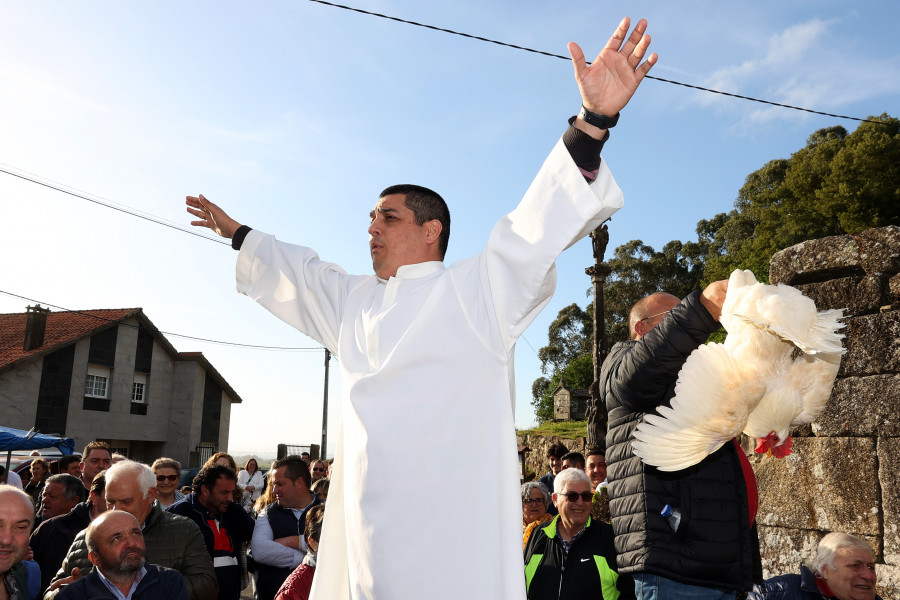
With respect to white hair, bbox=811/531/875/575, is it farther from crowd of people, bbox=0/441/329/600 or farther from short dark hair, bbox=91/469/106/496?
short dark hair, bbox=91/469/106/496

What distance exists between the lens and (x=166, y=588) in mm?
3875

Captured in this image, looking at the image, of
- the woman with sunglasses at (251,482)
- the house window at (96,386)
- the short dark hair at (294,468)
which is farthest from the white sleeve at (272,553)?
the house window at (96,386)

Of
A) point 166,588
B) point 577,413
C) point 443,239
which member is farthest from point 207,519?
point 577,413

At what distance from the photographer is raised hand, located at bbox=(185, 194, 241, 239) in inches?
120

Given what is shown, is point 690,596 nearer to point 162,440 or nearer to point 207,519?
point 207,519

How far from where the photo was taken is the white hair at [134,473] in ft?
15.0

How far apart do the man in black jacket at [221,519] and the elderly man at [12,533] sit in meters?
Answer: 1.81

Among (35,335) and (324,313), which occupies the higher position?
(35,335)

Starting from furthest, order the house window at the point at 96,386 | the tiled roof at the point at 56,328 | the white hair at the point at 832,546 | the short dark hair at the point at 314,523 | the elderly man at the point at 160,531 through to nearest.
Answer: the house window at the point at 96,386
the tiled roof at the point at 56,328
the short dark hair at the point at 314,523
the elderly man at the point at 160,531
the white hair at the point at 832,546

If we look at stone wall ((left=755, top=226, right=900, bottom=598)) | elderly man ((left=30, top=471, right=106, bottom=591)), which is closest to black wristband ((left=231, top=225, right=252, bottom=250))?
elderly man ((left=30, top=471, right=106, bottom=591))

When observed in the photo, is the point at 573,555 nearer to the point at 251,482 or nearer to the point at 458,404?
the point at 458,404

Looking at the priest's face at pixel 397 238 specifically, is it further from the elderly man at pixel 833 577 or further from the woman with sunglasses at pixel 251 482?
the woman with sunglasses at pixel 251 482

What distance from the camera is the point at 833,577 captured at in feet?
12.7

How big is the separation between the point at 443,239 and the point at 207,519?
4.16 meters
